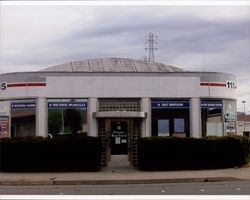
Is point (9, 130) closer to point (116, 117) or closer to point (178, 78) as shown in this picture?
point (116, 117)

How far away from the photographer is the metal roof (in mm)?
24344

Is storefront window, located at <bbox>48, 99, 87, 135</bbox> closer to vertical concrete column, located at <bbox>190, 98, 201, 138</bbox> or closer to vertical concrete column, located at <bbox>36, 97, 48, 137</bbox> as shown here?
vertical concrete column, located at <bbox>36, 97, 48, 137</bbox>

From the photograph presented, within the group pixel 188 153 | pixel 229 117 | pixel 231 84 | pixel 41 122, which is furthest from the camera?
pixel 231 84

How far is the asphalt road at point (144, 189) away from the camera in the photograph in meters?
13.4

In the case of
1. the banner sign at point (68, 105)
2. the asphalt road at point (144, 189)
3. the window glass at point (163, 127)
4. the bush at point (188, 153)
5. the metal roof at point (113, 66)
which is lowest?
the asphalt road at point (144, 189)

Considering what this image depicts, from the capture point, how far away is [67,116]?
69.9ft

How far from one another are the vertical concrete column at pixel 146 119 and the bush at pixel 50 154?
2502 mm

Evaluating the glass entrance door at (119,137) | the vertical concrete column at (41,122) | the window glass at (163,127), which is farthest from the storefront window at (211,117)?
the vertical concrete column at (41,122)

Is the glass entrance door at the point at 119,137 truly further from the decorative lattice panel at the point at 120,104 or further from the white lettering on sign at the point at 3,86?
the white lettering on sign at the point at 3,86

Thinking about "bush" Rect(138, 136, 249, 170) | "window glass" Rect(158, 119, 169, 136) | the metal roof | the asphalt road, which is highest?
the metal roof

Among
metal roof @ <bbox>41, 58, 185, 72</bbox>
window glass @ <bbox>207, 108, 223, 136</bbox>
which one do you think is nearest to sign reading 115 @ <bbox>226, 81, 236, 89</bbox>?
window glass @ <bbox>207, 108, 223, 136</bbox>

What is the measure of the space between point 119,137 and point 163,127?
1905mm

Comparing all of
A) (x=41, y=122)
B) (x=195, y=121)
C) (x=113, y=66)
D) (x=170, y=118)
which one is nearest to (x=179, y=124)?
(x=170, y=118)

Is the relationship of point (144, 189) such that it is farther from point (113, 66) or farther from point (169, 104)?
point (113, 66)
